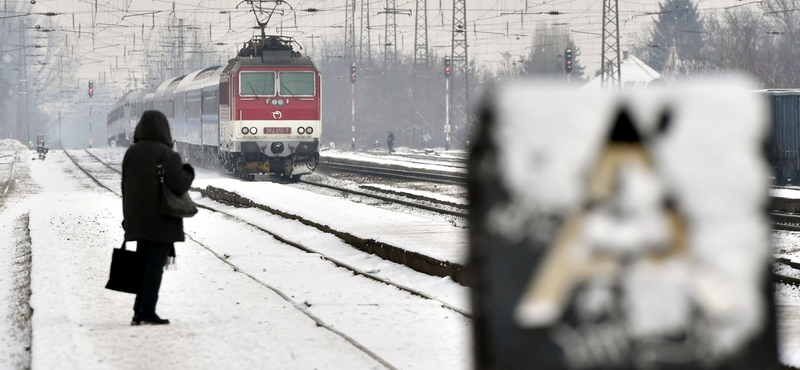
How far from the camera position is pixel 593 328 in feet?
6.97

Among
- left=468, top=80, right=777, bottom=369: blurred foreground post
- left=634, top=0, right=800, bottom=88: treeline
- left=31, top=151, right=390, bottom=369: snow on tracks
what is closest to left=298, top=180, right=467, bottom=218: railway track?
A: left=31, top=151, right=390, bottom=369: snow on tracks

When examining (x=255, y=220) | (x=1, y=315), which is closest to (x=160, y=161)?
(x=1, y=315)

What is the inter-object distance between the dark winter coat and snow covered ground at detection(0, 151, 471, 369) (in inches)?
27.1

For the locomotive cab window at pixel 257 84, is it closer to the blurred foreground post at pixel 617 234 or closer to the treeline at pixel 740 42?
the treeline at pixel 740 42

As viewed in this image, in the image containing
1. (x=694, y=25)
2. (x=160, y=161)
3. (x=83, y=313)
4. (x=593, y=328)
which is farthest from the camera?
(x=694, y=25)

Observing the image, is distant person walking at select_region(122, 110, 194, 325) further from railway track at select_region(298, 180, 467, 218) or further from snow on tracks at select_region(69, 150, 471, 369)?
railway track at select_region(298, 180, 467, 218)

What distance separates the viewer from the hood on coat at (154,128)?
7621 mm

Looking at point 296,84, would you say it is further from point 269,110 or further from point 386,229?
point 386,229

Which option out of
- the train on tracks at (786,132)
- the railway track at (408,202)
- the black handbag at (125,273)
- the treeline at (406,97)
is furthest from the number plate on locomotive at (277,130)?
the treeline at (406,97)

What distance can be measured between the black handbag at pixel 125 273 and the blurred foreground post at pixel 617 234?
6103mm

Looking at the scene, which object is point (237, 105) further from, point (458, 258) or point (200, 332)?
point (200, 332)

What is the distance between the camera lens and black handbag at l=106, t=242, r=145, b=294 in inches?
312

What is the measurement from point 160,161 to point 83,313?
5.45 ft

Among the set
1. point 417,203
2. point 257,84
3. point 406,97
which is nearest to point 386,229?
point 417,203
